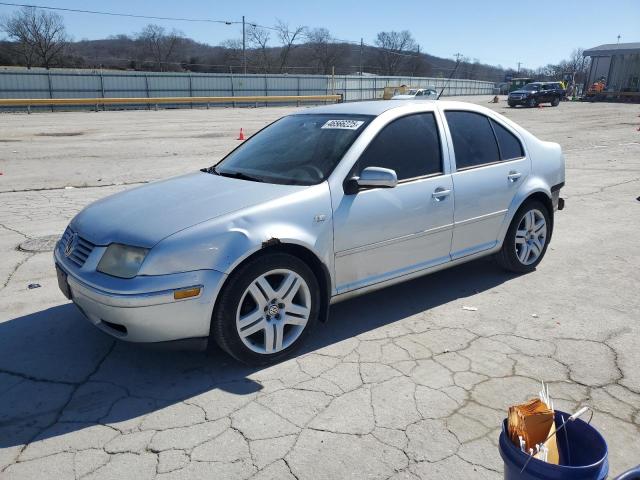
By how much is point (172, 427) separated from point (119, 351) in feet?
3.39

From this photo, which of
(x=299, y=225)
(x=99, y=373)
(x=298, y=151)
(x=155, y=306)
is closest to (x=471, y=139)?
(x=298, y=151)

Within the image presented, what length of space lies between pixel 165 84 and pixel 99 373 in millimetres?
37902

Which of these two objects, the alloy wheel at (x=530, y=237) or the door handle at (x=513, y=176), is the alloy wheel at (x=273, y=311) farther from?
the alloy wheel at (x=530, y=237)

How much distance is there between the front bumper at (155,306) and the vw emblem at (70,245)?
384 millimetres

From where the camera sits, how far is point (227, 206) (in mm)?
3434

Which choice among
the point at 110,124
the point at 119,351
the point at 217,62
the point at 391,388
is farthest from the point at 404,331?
the point at 217,62

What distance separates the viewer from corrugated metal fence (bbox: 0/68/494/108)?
33062 mm

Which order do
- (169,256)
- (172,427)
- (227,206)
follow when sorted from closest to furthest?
(172,427) < (169,256) < (227,206)

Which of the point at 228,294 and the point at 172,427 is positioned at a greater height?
the point at 228,294

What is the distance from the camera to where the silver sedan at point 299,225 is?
3.16 metres

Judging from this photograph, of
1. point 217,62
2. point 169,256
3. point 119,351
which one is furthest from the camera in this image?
point 217,62

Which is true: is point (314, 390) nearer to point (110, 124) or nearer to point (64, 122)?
point (110, 124)

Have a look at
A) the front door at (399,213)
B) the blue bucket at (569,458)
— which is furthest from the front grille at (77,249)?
the blue bucket at (569,458)

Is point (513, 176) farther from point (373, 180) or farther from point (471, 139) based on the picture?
point (373, 180)
